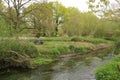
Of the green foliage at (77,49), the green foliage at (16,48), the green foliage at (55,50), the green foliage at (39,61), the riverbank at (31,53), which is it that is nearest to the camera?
the green foliage at (16,48)

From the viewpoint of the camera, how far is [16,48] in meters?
24.5

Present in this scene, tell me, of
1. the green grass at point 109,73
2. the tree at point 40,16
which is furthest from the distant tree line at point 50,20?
the green grass at point 109,73

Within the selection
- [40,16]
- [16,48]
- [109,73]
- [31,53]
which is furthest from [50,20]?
[109,73]

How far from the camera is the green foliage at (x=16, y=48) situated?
2250 centimetres

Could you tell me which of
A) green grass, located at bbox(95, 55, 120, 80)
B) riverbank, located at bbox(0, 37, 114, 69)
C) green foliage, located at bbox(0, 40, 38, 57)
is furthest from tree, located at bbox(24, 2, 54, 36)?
green grass, located at bbox(95, 55, 120, 80)

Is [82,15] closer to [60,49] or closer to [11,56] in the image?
[60,49]

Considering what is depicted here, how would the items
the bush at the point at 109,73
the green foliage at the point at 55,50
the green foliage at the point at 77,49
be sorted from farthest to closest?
the green foliage at the point at 77,49 < the green foliage at the point at 55,50 < the bush at the point at 109,73

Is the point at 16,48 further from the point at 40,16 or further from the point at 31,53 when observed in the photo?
the point at 40,16

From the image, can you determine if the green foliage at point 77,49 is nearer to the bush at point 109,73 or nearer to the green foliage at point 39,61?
the green foliage at point 39,61

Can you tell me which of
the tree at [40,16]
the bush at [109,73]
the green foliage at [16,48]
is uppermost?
the tree at [40,16]

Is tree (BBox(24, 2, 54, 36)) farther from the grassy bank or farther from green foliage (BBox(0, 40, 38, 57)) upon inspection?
the grassy bank

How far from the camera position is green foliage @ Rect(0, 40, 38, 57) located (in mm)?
22500

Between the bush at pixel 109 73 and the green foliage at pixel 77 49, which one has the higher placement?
the bush at pixel 109 73

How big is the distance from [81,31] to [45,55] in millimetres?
35809
